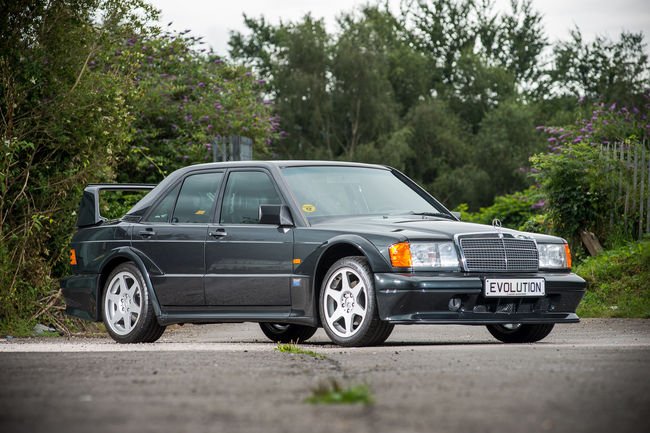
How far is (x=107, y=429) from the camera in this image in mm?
4828

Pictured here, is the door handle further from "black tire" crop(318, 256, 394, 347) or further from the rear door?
"black tire" crop(318, 256, 394, 347)

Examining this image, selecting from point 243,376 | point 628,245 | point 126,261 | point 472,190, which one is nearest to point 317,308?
point 126,261

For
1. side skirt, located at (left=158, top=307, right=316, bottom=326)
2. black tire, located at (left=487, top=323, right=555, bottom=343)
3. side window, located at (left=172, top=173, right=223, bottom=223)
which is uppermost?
side window, located at (left=172, top=173, right=223, bottom=223)

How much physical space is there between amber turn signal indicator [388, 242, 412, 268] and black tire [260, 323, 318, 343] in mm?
2352

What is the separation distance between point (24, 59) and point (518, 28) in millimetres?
61116

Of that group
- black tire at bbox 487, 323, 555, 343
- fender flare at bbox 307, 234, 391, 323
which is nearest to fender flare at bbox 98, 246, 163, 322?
fender flare at bbox 307, 234, 391, 323

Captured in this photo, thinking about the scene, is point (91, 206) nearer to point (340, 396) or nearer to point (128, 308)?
point (128, 308)

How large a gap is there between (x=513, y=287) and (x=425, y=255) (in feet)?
2.75

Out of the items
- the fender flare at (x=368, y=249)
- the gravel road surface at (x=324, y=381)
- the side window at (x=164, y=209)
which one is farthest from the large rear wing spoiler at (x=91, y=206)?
the fender flare at (x=368, y=249)

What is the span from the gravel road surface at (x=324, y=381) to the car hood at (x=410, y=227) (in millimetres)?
917

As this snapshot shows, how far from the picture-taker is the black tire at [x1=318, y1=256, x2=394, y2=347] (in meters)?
9.66

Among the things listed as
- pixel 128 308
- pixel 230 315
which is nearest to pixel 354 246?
pixel 230 315

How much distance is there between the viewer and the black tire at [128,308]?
11242mm

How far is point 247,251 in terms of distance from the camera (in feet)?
34.8
